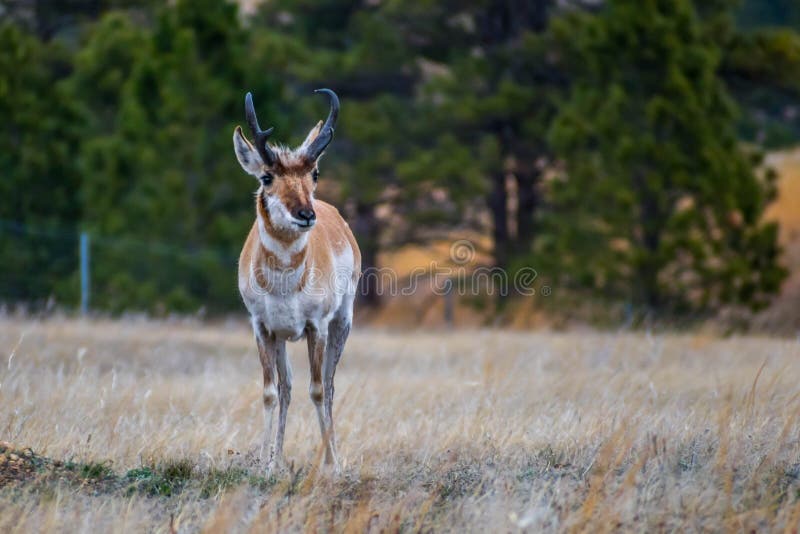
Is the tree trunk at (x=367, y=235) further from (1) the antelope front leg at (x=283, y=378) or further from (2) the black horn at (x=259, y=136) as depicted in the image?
(2) the black horn at (x=259, y=136)

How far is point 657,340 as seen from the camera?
1364cm

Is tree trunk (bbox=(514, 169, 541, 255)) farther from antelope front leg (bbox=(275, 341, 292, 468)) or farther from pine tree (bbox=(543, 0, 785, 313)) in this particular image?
antelope front leg (bbox=(275, 341, 292, 468))

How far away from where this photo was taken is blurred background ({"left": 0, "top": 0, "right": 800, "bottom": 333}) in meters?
20.1

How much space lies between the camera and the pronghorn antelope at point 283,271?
26.4ft

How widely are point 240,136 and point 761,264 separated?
1415cm

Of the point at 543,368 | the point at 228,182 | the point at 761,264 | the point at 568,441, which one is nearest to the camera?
the point at 568,441

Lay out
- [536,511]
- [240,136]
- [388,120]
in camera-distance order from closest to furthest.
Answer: [536,511] < [240,136] < [388,120]

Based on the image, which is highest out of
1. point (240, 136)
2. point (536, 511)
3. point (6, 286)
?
point (240, 136)

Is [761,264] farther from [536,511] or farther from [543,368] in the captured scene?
[536,511]

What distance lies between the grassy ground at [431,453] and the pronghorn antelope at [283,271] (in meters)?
0.45

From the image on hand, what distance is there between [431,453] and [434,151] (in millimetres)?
18763

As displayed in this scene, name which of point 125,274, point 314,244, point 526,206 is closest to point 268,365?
point 314,244

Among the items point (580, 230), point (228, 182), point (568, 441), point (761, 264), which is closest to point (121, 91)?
point (228, 182)

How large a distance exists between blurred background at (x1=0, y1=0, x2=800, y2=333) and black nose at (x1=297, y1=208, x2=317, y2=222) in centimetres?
1167
